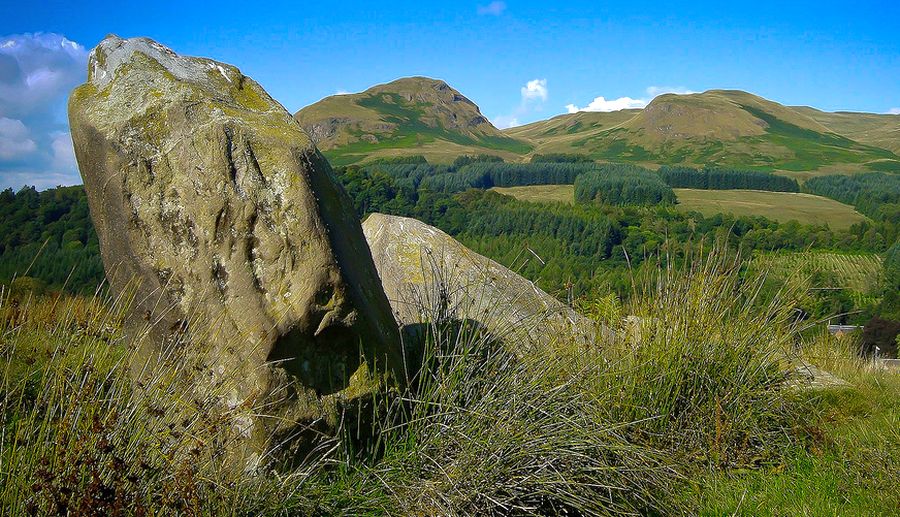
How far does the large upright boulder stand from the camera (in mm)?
4145

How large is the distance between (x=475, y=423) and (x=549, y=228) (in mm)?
55274

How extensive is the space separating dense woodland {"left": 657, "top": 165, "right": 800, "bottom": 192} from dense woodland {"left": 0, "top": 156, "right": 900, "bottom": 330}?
969cm

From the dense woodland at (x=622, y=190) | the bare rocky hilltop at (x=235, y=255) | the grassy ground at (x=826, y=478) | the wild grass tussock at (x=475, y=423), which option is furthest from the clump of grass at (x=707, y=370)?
the dense woodland at (x=622, y=190)

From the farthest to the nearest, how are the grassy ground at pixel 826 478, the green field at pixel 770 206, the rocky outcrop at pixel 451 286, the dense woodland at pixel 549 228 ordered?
the green field at pixel 770 206
the dense woodland at pixel 549 228
the rocky outcrop at pixel 451 286
the grassy ground at pixel 826 478

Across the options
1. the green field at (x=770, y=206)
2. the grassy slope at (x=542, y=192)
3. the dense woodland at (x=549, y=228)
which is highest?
the dense woodland at (x=549, y=228)

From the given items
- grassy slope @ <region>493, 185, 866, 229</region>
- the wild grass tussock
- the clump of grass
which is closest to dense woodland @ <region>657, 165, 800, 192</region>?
grassy slope @ <region>493, 185, 866, 229</region>

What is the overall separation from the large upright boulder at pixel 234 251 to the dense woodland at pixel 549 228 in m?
0.69

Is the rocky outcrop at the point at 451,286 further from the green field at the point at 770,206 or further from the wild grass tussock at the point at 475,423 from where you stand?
the green field at the point at 770,206

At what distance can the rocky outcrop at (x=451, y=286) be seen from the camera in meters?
5.82

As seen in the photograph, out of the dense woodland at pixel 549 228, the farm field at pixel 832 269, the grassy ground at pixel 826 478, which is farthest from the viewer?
the dense woodland at pixel 549 228

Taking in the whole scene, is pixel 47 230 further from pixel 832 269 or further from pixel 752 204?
pixel 752 204

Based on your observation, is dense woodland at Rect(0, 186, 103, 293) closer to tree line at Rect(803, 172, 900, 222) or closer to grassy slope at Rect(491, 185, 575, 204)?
tree line at Rect(803, 172, 900, 222)

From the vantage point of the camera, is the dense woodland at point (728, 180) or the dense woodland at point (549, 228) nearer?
the dense woodland at point (549, 228)

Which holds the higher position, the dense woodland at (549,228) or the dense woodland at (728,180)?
the dense woodland at (549,228)
